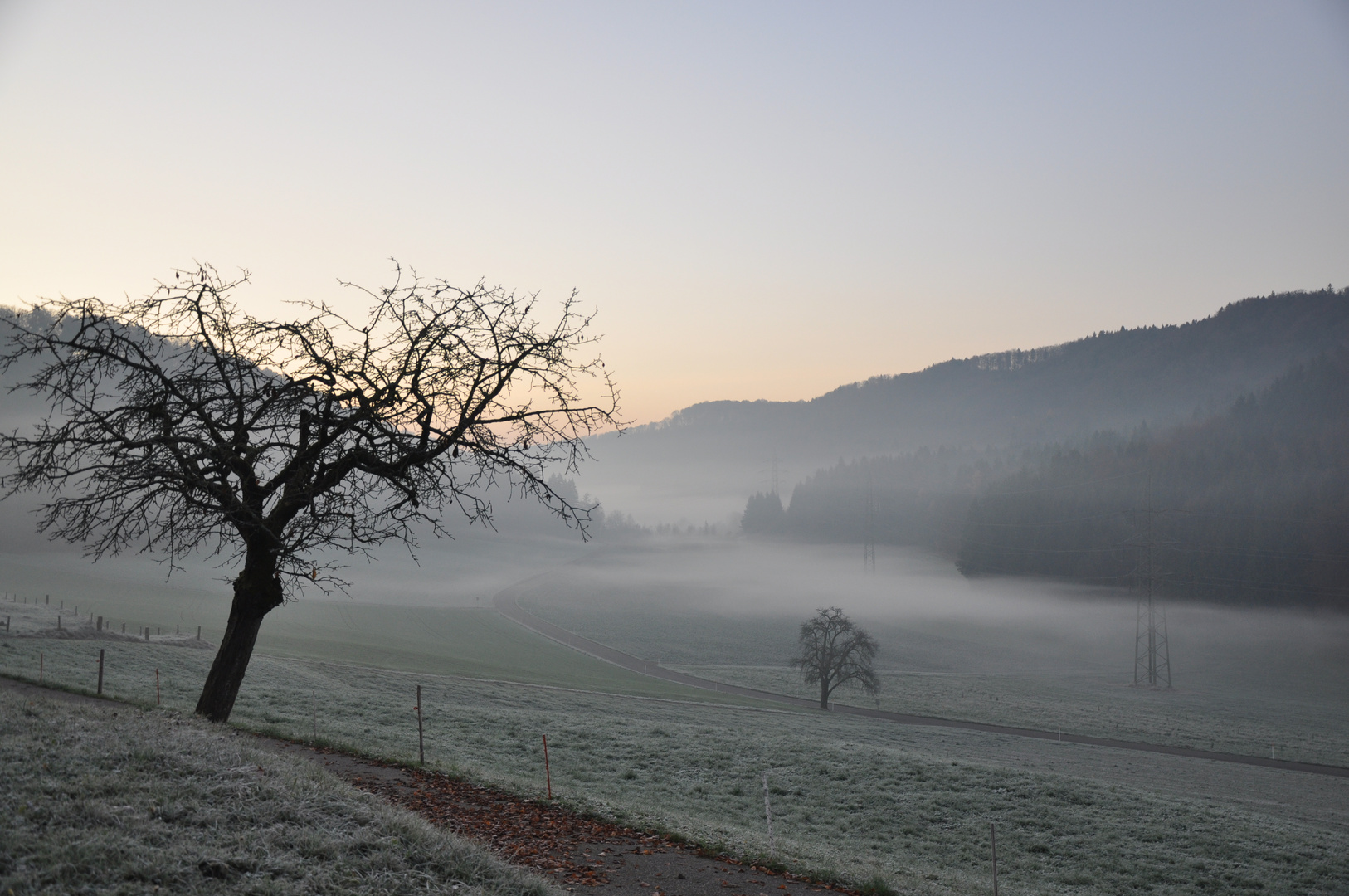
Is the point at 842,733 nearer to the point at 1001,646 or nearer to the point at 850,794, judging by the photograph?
the point at 850,794

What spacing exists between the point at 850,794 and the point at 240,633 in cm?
1533

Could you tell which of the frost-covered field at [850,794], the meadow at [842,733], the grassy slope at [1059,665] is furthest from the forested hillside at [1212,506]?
the frost-covered field at [850,794]

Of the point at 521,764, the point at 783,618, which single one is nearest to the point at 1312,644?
the point at 783,618

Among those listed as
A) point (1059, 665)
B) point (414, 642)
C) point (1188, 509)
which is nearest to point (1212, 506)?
point (1188, 509)

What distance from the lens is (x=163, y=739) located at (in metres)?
8.32

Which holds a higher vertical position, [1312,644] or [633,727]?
[633,727]

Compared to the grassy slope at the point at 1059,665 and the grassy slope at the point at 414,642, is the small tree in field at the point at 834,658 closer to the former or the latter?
the grassy slope at the point at 1059,665

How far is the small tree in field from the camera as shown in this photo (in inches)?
1997

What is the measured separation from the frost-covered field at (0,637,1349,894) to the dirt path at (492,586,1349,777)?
8.80m

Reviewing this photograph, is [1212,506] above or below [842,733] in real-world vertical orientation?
above

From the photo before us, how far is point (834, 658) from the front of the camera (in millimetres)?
51250

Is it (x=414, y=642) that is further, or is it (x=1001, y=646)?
(x=1001, y=646)

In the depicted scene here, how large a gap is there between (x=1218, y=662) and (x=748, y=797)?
97.4 metres

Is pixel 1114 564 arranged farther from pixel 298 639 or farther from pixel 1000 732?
pixel 298 639
